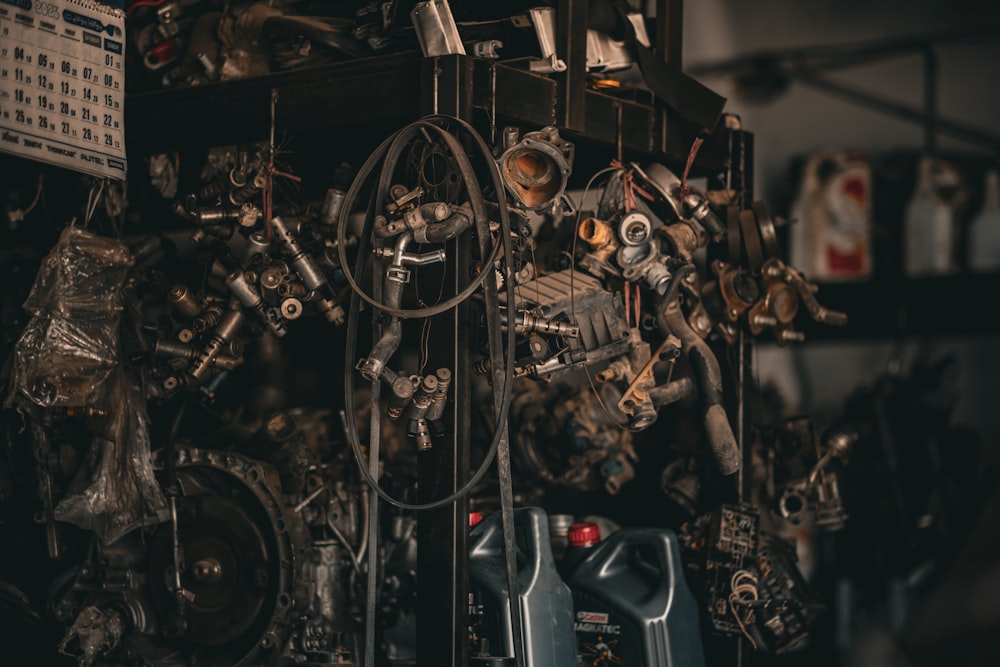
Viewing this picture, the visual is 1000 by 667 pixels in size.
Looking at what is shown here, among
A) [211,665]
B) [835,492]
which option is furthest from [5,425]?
[835,492]

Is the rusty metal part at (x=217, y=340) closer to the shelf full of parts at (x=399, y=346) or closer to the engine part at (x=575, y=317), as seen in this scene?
the shelf full of parts at (x=399, y=346)

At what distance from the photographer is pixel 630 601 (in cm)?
310

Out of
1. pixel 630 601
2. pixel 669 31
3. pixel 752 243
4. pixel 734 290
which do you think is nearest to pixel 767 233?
pixel 752 243

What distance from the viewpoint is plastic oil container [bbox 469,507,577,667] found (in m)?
2.91

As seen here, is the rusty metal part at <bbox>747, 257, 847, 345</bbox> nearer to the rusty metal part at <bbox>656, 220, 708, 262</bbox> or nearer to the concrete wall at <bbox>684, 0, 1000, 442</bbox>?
the rusty metal part at <bbox>656, 220, 708, 262</bbox>

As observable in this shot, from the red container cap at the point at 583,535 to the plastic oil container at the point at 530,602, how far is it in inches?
5.6

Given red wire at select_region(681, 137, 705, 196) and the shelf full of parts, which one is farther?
red wire at select_region(681, 137, 705, 196)

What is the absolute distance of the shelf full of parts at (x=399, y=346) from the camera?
9.28ft

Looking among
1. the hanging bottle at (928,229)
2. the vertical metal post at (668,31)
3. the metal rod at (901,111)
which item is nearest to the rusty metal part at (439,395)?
the vertical metal post at (668,31)

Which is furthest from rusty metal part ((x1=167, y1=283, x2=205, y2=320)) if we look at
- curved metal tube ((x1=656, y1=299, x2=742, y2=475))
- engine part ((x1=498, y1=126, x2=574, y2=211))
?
curved metal tube ((x1=656, y1=299, x2=742, y2=475))

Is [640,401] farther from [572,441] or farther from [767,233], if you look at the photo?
[767,233]

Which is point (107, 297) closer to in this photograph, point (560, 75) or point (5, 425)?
point (5, 425)

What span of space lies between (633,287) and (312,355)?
4.55ft

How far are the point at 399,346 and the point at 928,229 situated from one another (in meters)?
3.67
